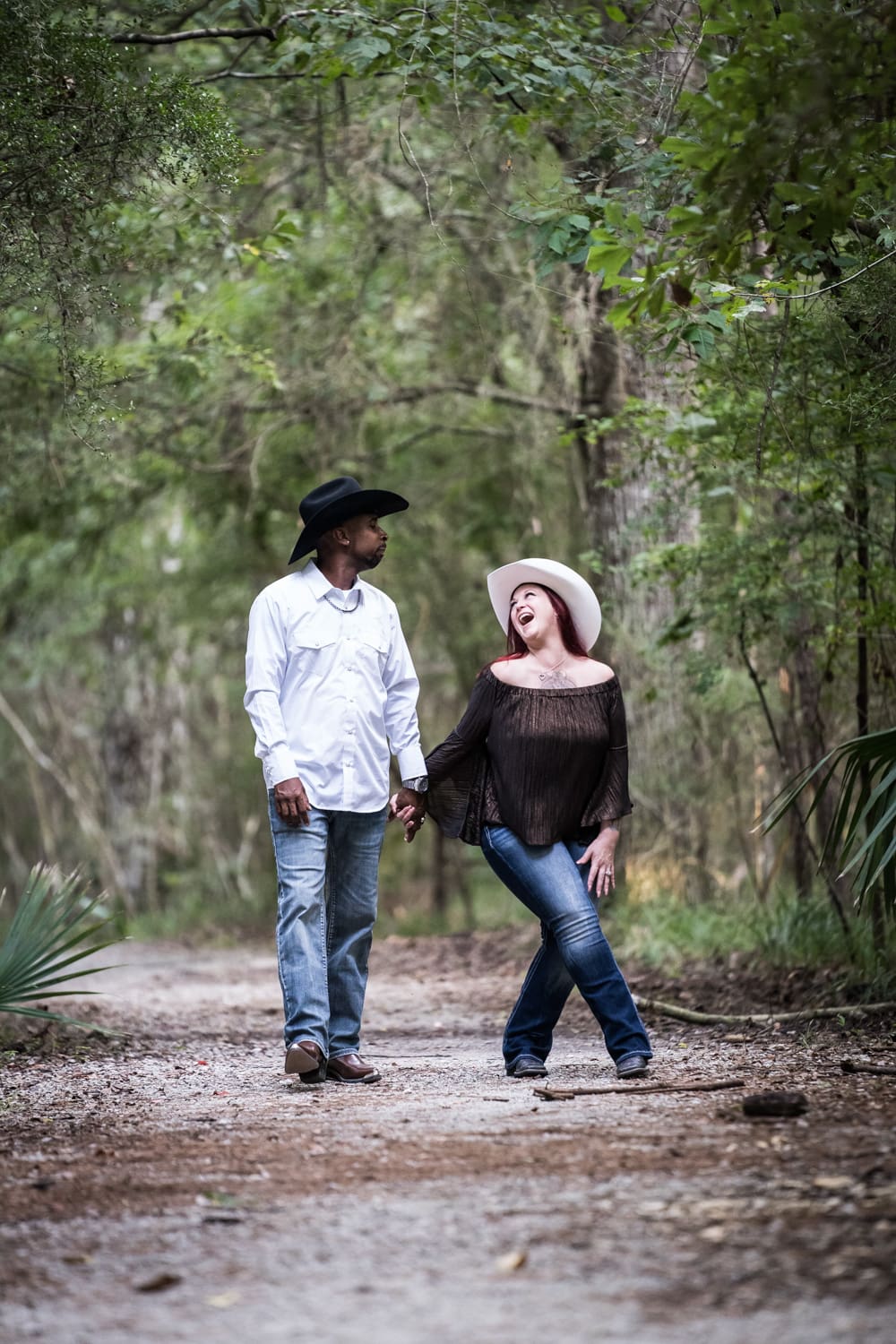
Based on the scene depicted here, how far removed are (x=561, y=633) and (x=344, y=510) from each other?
1023 millimetres

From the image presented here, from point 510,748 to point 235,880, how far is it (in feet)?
52.0

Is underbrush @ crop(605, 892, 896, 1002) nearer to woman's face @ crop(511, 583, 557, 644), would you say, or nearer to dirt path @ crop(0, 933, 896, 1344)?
dirt path @ crop(0, 933, 896, 1344)

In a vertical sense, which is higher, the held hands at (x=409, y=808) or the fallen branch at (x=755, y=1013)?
the held hands at (x=409, y=808)

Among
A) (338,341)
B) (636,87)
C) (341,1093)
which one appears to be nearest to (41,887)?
(341,1093)

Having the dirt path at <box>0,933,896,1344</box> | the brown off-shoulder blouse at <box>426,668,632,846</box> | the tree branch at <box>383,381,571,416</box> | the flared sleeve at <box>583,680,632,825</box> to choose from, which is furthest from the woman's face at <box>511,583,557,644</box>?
the tree branch at <box>383,381,571,416</box>

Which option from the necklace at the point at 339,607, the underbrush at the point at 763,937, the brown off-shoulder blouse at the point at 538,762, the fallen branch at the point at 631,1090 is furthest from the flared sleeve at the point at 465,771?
the underbrush at the point at 763,937

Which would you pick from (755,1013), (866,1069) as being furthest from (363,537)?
(755,1013)

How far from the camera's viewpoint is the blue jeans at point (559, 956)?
18.0 ft

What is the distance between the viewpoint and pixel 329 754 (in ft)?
19.3

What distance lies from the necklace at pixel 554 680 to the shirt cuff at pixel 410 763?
2.03ft

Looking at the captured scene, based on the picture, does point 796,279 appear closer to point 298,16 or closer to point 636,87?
point 636,87

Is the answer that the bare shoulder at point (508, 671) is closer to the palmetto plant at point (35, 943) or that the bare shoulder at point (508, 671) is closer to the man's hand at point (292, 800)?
the man's hand at point (292, 800)

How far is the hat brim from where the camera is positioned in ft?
19.7

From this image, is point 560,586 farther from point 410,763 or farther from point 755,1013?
point 755,1013
